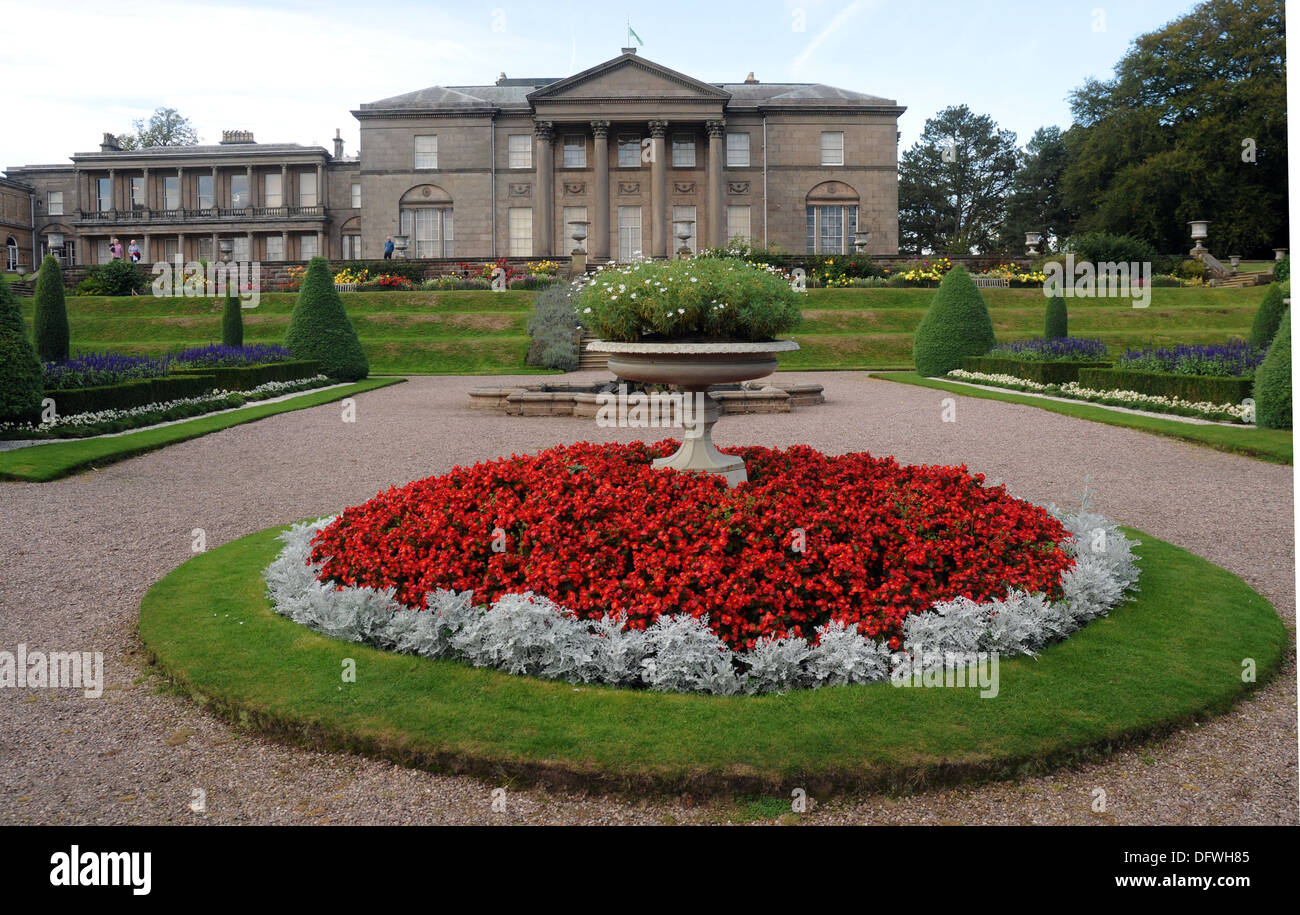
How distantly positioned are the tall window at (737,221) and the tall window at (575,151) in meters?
7.65

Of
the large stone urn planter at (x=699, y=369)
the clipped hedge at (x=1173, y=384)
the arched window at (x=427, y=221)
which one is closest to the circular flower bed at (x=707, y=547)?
the large stone urn planter at (x=699, y=369)

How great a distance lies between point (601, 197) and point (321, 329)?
973 inches

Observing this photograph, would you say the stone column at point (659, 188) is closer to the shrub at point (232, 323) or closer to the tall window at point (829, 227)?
the tall window at point (829, 227)

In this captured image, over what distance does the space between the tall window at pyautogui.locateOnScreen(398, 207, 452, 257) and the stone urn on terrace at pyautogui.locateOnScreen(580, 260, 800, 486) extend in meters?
42.9

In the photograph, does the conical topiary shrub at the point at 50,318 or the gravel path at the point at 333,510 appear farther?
the conical topiary shrub at the point at 50,318

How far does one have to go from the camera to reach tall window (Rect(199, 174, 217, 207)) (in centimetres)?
5812

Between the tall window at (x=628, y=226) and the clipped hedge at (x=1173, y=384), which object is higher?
the tall window at (x=628, y=226)

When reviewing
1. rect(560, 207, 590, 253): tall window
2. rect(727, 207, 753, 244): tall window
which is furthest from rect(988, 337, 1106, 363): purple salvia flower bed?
rect(560, 207, 590, 253): tall window

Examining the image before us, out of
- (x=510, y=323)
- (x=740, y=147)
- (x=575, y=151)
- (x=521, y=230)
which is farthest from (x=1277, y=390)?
(x=521, y=230)

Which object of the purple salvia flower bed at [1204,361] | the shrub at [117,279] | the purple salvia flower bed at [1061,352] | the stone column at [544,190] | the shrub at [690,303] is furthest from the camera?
the stone column at [544,190]

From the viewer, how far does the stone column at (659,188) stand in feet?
148

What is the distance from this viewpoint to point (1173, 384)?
16.5m

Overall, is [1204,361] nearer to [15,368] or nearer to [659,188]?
[15,368]

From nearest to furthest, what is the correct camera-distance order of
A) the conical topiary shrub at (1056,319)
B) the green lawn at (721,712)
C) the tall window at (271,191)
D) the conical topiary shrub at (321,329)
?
the green lawn at (721,712) < the conical topiary shrub at (321,329) < the conical topiary shrub at (1056,319) < the tall window at (271,191)
